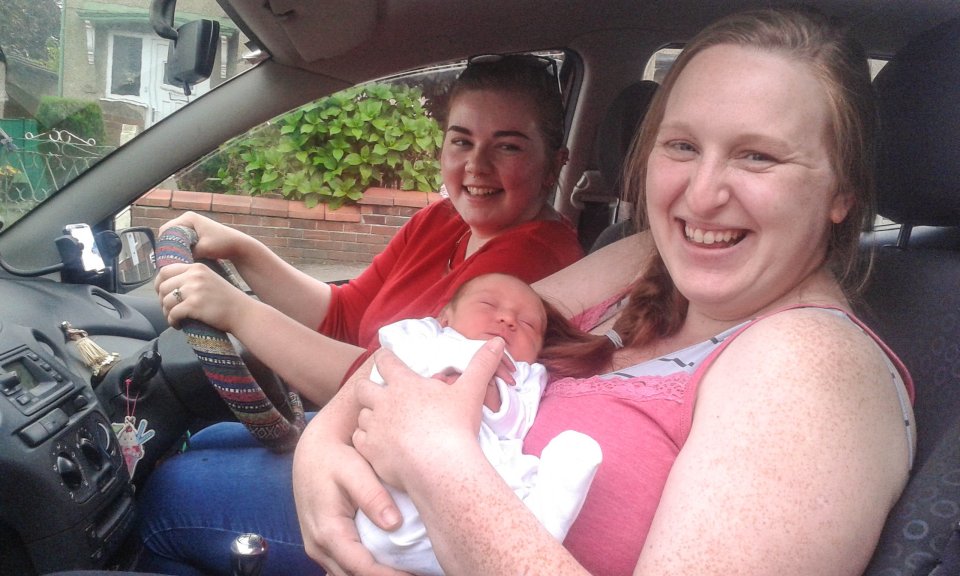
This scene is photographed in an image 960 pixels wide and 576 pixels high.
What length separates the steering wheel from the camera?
1.60 m

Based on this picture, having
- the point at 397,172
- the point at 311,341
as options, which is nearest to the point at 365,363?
the point at 311,341

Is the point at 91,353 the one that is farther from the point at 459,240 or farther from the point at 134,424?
the point at 459,240

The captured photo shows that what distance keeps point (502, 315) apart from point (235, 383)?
56 centimetres

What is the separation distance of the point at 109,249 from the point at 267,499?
0.90m

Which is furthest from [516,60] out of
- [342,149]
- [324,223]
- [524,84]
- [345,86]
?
[324,223]

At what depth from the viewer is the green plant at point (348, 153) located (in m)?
3.36

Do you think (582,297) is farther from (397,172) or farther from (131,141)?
(397,172)

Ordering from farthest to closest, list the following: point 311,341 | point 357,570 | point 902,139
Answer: point 311,341, point 902,139, point 357,570

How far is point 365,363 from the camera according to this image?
1794mm

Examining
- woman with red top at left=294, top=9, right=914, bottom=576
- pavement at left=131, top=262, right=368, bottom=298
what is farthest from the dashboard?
pavement at left=131, top=262, right=368, bottom=298

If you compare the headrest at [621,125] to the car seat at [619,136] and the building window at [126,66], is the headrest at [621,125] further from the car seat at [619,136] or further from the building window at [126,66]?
the building window at [126,66]

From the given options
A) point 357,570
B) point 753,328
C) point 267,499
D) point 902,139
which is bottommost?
point 267,499

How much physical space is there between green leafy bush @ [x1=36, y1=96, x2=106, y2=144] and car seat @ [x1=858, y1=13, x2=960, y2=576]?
6.63 feet

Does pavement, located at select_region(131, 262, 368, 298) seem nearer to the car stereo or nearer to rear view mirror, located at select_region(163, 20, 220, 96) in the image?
rear view mirror, located at select_region(163, 20, 220, 96)
